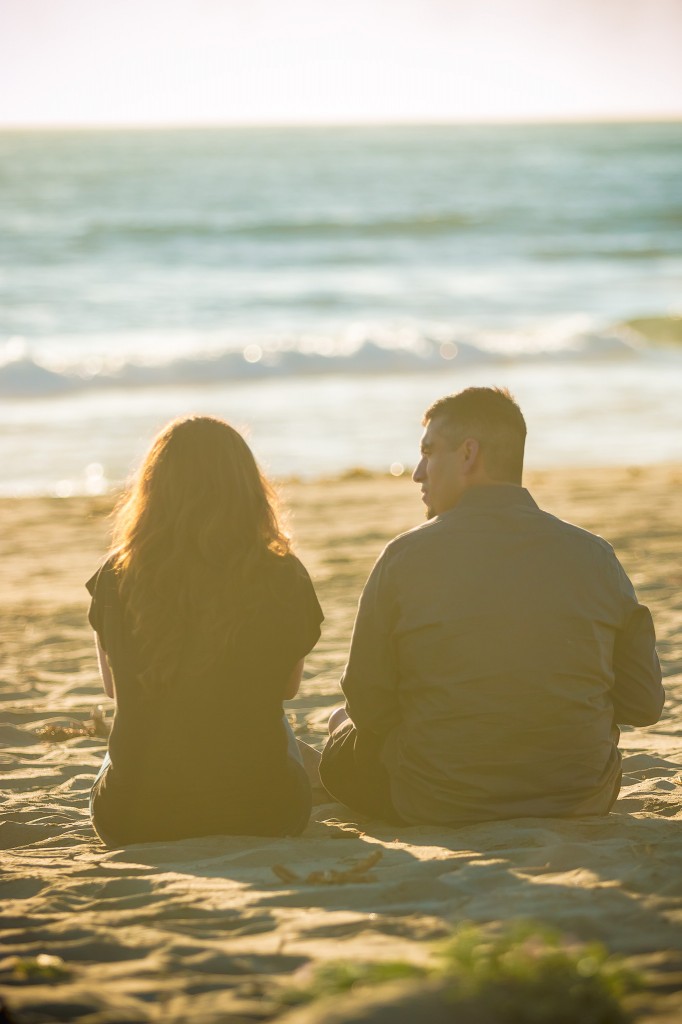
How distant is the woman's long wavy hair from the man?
36cm

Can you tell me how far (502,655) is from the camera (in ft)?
10.2

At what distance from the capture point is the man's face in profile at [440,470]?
126 inches

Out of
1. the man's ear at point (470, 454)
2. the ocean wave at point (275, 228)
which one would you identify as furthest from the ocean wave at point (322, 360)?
the ocean wave at point (275, 228)

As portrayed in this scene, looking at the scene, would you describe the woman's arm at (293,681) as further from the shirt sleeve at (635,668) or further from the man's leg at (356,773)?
the shirt sleeve at (635,668)

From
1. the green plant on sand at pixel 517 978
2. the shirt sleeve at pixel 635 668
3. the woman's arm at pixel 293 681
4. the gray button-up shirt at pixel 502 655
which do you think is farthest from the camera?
the woman's arm at pixel 293 681

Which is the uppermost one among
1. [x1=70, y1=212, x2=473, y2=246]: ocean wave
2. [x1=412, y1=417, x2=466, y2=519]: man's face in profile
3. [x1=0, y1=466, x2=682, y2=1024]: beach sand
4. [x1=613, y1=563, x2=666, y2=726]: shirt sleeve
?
[x1=70, y1=212, x2=473, y2=246]: ocean wave

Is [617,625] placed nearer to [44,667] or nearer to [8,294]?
[44,667]

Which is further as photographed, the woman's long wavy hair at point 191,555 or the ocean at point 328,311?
the ocean at point 328,311

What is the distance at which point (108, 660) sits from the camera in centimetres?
334

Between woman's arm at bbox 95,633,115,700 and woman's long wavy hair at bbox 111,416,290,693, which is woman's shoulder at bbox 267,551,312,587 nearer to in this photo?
woman's long wavy hair at bbox 111,416,290,693

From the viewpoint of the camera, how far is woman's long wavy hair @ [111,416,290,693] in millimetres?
3191

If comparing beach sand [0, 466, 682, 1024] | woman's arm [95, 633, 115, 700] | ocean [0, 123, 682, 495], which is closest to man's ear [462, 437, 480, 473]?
beach sand [0, 466, 682, 1024]

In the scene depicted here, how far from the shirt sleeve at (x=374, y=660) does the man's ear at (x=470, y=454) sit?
333 mm

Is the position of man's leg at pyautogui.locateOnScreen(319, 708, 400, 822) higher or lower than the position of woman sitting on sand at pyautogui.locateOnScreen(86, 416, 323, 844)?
lower
